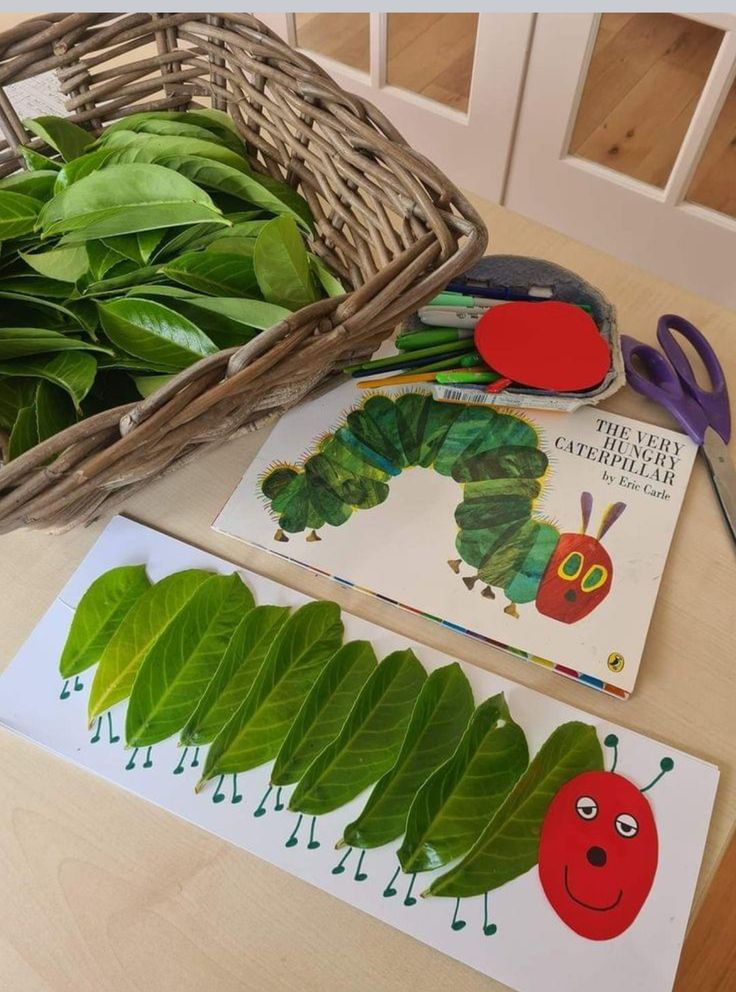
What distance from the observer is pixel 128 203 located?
50 centimetres

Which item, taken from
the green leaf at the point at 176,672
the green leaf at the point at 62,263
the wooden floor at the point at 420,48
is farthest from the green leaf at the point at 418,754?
the wooden floor at the point at 420,48

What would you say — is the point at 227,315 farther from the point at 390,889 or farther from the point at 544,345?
the point at 390,889

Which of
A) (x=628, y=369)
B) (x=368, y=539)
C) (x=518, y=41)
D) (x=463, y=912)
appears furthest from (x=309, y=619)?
(x=518, y=41)

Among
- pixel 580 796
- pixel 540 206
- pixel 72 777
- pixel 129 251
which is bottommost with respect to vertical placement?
pixel 72 777

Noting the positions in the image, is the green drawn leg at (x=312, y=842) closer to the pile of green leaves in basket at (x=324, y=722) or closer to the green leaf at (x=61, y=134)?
the pile of green leaves in basket at (x=324, y=722)

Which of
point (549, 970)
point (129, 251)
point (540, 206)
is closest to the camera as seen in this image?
point (549, 970)

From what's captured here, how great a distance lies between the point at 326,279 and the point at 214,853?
0.35 meters

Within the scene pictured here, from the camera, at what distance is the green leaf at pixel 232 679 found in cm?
46

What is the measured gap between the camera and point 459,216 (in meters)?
0.48

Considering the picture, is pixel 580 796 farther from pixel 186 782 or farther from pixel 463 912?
pixel 186 782

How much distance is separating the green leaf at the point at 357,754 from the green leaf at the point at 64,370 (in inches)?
9.0

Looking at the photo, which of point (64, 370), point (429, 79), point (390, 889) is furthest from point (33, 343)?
point (429, 79)

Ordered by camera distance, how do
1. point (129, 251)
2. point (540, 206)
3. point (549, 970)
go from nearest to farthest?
point (549, 970) → point (129, 251) → point (540, 206)

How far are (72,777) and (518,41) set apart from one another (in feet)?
2.56
